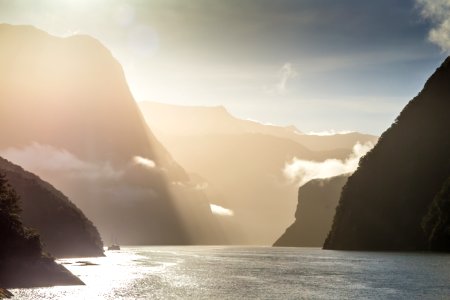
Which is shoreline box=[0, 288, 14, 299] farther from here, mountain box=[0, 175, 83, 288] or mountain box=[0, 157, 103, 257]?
mountain box=[0, 157, 103, 257]

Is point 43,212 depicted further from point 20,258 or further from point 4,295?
point 4,295

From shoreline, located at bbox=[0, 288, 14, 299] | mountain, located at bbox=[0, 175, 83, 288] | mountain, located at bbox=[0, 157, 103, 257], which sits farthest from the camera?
mountain, located at bbox=[0, 157, 103, 257]

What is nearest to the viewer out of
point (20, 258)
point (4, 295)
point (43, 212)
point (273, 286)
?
point (4, 295)

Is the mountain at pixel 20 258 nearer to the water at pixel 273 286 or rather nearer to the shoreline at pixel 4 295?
the water at pixel 273 286

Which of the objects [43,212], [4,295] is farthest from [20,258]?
[43,212]

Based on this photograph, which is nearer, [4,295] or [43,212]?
[4,295]

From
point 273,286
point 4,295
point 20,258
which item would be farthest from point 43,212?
point 4,295

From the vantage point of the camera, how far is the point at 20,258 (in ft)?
289

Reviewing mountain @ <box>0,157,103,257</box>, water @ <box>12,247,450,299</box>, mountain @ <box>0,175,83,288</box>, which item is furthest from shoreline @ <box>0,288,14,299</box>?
mountain @ <box>0,157,103,257</box>

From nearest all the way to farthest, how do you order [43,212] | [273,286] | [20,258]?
[20,258], [273,286], [43,212]

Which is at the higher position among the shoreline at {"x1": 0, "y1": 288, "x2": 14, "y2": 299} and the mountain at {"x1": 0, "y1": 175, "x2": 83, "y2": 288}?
the mountain at {"x1": 0, "y1": 175, "x2": 83, "y2": 288}

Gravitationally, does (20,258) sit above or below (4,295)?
above

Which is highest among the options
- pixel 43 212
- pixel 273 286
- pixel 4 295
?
pixel 43 212

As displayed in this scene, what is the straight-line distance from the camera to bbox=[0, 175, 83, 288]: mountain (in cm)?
8638
